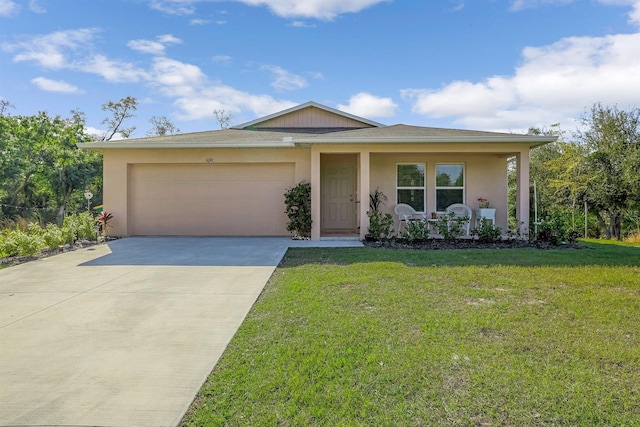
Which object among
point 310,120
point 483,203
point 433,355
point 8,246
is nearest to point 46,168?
point 8,246

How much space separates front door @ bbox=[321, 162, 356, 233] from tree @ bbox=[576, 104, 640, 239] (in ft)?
34.0

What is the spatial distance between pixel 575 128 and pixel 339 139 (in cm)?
1338

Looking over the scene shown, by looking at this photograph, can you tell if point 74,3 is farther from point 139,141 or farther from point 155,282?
point 155,282

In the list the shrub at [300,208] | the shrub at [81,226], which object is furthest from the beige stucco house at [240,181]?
the shrub at [81,226]

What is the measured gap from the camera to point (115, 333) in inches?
145

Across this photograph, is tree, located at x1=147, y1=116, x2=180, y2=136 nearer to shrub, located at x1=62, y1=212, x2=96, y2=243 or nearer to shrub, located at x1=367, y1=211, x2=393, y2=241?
shrub, located at x1=62, y1=212, x2=96, y2=243

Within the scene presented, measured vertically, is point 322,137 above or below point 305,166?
above

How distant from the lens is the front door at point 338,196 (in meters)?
12.0

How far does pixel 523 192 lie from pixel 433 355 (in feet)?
27.2

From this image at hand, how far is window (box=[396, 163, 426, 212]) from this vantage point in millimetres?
11125

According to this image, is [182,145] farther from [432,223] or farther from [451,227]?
[451,227]

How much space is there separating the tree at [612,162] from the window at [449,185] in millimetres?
7506

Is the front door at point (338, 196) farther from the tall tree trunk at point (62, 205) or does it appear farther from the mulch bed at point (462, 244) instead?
the tall tree trunk at point (62, 205)

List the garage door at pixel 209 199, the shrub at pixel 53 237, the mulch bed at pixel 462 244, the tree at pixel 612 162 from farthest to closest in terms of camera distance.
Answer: the tree at pixel 612 162 < the garage door at pixel 209 199 < the mulch bed at pixel 462 244 < the shrub at pixel 53 237
